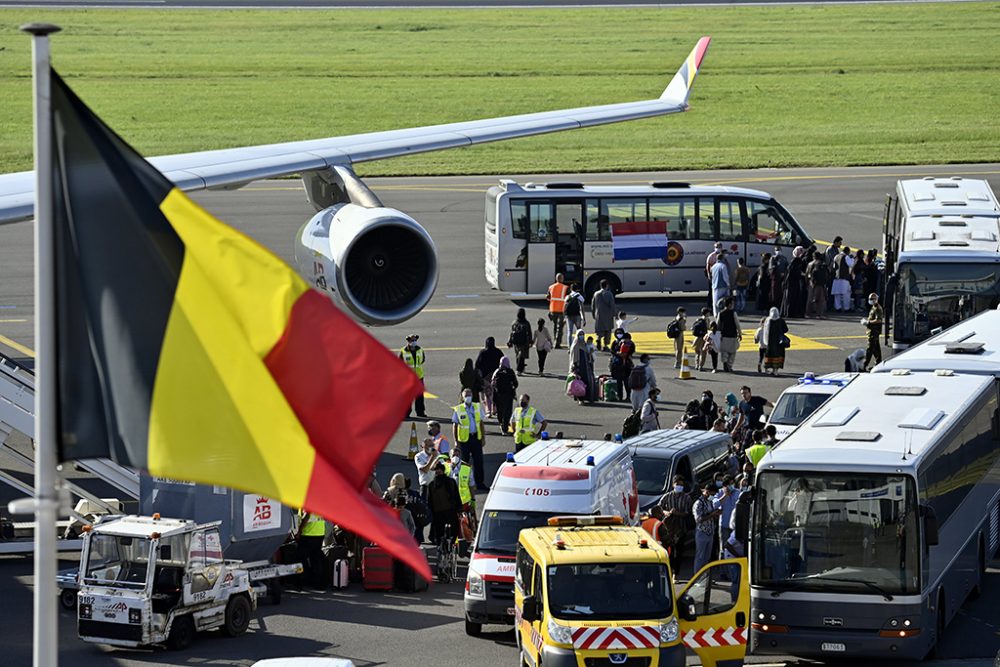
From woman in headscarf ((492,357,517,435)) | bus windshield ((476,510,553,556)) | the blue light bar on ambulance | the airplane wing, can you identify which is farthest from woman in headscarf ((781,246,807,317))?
bus windshield ((476,510,553,556))

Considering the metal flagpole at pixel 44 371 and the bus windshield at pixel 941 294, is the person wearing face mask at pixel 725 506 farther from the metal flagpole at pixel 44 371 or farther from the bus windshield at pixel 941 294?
the metal flagpole at pixel 44 371

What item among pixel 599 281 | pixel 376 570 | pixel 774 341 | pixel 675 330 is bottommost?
pixel 376 570

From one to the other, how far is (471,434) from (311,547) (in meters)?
5.83

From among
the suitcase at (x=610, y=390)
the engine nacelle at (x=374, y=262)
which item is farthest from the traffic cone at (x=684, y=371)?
the engine nacelle at (x=374, y=262)

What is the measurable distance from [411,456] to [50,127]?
2222cm

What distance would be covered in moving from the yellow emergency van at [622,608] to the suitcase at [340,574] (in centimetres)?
498

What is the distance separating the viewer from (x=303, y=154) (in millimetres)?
22172

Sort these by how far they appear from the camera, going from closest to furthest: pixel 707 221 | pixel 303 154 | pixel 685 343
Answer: pixel 303 154
pixel 685 343
pixel 707 221

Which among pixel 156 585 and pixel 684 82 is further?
pixel 684 82

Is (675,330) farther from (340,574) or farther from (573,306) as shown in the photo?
(340,574)

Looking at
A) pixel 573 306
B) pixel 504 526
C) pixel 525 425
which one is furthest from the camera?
pixel 573 306

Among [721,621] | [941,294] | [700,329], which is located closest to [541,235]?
[700,329]

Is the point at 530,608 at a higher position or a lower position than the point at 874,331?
lower

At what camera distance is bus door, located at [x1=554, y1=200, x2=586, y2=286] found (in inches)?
1754
